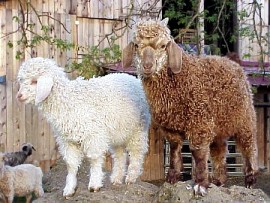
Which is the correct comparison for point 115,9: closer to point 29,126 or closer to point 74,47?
point 74,47

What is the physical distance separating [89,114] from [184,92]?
125 cm

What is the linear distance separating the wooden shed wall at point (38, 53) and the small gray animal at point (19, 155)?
15.0 inches

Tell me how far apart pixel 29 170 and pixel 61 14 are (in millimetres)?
4175

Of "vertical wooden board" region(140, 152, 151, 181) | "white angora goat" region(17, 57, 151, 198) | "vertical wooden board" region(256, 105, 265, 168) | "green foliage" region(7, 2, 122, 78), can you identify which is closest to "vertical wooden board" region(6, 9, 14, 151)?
"green foliage" region(7, 2, 122, 78)

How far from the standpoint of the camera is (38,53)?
37.1 ft

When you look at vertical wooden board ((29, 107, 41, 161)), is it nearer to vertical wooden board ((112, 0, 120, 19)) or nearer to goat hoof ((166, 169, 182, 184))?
vertical wooden board ((112, 0, 120, 19))

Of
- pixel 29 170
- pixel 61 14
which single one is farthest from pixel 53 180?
pixel 61 14

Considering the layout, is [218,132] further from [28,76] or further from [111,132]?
[28,76]

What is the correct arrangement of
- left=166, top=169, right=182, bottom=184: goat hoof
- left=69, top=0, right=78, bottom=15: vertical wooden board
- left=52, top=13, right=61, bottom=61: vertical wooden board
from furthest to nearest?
left=69, top=0, right=78, bottom=15: vertical wooden board < left=52, top=13, right=61, bottom=61: vertical wooden board < left=166, top=169, right=182, bottom=184: goat hoof

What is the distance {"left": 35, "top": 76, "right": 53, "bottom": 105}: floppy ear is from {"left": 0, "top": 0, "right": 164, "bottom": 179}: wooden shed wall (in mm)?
4578

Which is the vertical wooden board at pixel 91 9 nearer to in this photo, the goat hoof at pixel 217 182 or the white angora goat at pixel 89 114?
the white angora goat at pixel 89 114

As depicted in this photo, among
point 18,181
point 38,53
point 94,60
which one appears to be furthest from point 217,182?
point 38,53

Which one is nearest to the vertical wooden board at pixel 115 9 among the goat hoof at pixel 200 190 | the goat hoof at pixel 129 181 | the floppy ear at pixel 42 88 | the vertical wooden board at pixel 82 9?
the vertical wooden board at pixel 82 9

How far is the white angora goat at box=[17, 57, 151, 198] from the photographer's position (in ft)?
19.4
